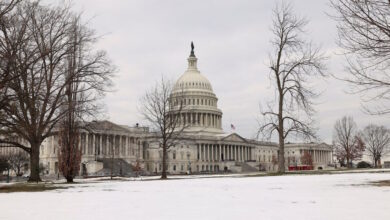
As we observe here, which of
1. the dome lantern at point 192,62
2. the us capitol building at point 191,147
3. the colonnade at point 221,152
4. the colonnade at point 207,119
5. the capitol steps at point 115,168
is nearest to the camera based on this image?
the capitol steps at point 115,168

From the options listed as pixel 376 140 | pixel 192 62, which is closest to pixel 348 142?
pixel 376 140

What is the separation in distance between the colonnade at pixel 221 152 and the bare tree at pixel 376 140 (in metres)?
44.0

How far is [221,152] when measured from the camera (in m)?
152

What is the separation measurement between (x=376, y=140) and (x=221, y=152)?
50.5 meters

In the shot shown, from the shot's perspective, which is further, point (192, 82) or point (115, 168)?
point (192, 82)

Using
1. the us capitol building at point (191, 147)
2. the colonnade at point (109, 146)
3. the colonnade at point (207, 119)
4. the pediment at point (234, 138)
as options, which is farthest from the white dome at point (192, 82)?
the colonnade at point (109, 146)

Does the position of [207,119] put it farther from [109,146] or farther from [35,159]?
[35,159]

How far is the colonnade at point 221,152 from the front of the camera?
14627cm

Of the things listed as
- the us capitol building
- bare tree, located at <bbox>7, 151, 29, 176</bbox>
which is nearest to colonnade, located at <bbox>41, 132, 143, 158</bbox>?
the us capitol building

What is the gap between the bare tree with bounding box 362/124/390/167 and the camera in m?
124

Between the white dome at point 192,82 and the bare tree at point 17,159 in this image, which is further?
the white dome at point 192,82

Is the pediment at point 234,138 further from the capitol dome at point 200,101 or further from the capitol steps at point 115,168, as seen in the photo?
the capitol steps at point 115,168

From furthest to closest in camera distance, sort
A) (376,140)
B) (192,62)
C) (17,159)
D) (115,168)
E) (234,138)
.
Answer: (192,62)
(234,138)
(376,140)
(17,159)
(115,168)

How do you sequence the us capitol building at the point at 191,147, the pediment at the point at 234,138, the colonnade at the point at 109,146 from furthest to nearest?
the pediment at the point at 234,138 < the us capitol building at the point at 191,147 < the colonnade at the point at 109,146
